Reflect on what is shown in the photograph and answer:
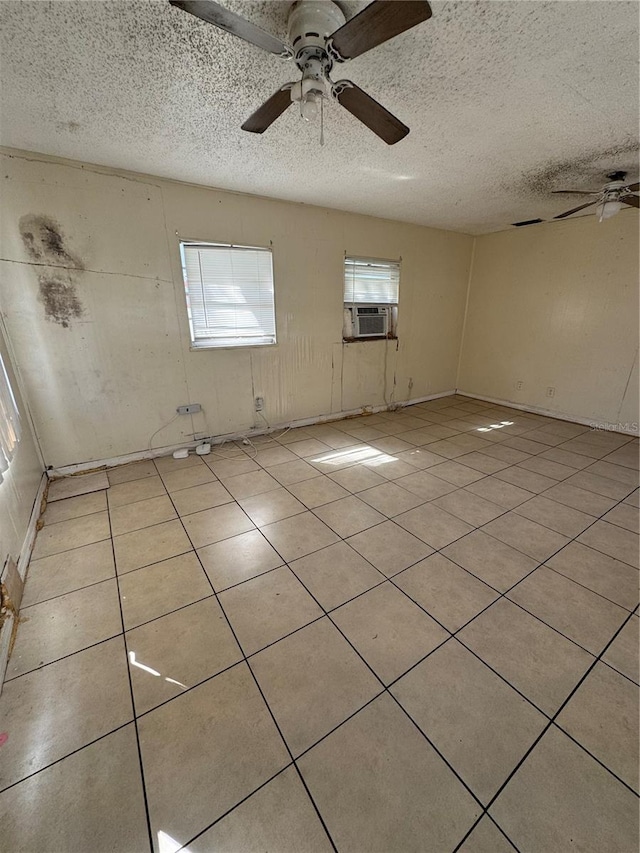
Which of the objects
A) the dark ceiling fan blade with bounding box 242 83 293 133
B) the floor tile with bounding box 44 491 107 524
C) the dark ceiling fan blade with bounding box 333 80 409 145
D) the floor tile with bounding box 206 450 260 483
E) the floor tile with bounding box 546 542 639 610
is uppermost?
the dark ceiling fan blade with bounding box 242 83 293 133

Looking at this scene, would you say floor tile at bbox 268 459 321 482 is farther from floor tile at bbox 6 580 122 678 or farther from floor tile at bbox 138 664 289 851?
floor tile at bbox 138 664 289 851

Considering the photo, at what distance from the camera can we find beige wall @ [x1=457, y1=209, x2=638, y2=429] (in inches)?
143

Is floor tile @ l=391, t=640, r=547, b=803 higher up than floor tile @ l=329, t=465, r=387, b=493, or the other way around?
floor tile @ l=329, t=465, r=387, b=493

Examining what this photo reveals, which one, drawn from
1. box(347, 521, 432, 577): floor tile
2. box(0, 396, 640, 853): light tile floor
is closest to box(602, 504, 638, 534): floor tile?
box(0, 396, 640, 853): light tile floor

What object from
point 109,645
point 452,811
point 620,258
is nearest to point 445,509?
point 452,811

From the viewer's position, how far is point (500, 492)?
2.58 meters

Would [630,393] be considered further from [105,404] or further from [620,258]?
[105,404]

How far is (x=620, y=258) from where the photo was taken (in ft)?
11.7

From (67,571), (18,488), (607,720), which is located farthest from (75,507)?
(607,720)

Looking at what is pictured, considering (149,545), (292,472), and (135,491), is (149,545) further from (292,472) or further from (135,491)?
(292,472)

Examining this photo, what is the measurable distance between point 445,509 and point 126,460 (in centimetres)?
278

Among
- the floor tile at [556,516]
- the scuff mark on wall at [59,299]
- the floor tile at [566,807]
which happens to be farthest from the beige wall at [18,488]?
the floor tile at [556,516]

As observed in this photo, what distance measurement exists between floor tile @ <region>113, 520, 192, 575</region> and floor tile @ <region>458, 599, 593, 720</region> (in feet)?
5.28

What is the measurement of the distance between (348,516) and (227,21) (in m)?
2.32
